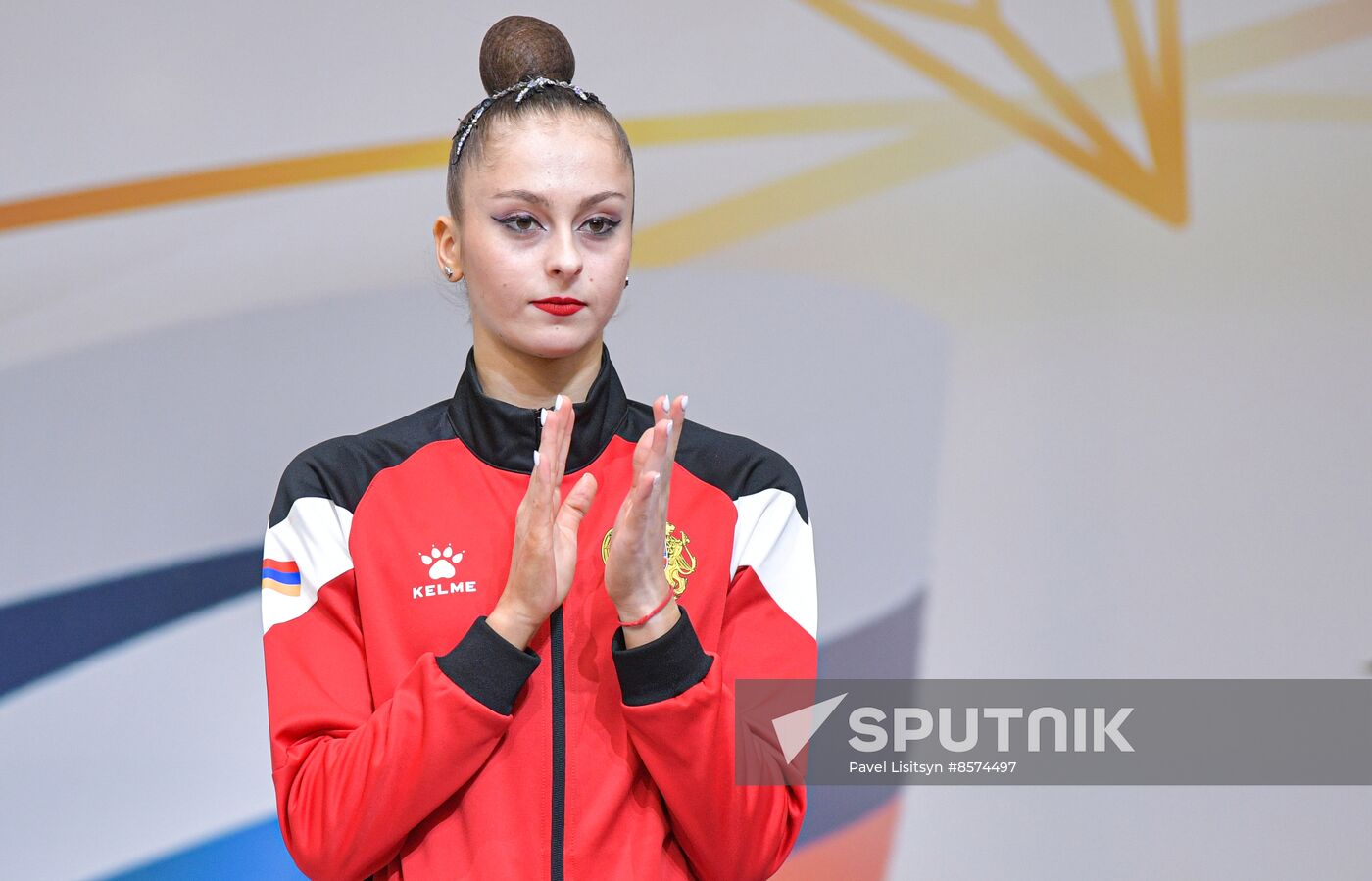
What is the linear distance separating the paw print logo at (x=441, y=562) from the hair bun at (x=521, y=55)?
44 cm

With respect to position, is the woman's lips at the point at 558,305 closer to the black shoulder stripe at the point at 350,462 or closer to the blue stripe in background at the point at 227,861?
the black shoulder stripe at the point at 350,462

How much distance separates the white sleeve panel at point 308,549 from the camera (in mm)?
1178

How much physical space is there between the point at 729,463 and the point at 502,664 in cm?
32

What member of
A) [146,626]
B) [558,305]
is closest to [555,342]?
[558,305]

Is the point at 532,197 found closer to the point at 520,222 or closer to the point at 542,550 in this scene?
the point at 520,222

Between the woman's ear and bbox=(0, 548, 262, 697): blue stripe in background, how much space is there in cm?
113

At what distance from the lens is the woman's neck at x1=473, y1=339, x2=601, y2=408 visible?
123cm

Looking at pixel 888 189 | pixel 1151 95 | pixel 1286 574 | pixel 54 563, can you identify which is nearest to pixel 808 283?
pixel 888 189

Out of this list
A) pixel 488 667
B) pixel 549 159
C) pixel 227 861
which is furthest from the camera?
pixel 227 861

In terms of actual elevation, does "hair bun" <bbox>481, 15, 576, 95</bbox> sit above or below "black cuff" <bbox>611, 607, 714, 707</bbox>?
above

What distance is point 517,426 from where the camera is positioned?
122 centimetres

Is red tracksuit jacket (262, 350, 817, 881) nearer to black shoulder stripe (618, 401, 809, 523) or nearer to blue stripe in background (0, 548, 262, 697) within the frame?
black shoulder stripe (618, 401, 809, 523)

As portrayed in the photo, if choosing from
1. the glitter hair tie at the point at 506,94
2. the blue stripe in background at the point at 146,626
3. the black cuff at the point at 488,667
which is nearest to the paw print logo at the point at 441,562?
the black cuff at the point at 488,667

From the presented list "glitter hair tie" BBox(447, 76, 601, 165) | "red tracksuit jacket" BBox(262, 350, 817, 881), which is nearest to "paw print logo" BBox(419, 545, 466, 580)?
"red tracksuit jacket" BBox(262, 350, 817, 881)
